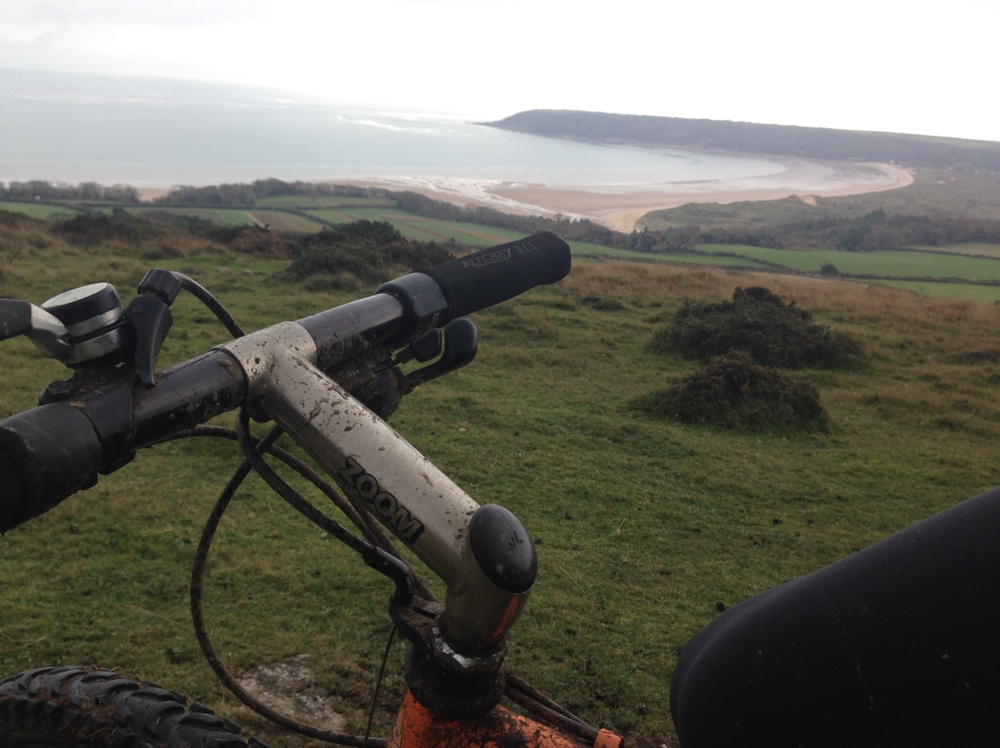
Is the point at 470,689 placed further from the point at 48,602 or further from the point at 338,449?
the point at 48,602

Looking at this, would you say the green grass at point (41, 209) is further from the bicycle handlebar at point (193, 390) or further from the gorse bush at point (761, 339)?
the bicycle handlebar at point (193, 390)

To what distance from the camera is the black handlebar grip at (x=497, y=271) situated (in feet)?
5.25

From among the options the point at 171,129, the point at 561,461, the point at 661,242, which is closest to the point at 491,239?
the point at 661,242

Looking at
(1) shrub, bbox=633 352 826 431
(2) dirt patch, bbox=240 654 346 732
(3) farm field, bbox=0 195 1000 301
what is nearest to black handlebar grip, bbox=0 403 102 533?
(2) dirt patch, bbox=240 654 346 732

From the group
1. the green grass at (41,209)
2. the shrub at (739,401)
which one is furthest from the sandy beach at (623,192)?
the shrub at (739,401)

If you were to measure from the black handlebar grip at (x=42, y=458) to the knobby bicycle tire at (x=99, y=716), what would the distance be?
2.82 feet

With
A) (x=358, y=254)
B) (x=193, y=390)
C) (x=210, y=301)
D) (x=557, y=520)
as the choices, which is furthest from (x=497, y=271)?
(x=358, y=254)

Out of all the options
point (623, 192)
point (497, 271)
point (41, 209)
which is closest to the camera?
point (497, 271)

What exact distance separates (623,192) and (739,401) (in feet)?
149

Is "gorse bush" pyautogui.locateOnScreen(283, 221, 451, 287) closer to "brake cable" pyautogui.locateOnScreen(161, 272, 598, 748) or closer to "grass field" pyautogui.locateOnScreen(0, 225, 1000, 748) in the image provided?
"grass field" pyautogui.locateOnScreen(0, 225, 1000, 748)

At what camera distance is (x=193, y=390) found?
1212 mm

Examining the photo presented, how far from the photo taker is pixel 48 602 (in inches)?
148

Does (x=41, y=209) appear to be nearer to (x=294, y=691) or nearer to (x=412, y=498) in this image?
(x=294, y=691)

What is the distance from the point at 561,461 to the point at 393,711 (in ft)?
10.6
